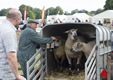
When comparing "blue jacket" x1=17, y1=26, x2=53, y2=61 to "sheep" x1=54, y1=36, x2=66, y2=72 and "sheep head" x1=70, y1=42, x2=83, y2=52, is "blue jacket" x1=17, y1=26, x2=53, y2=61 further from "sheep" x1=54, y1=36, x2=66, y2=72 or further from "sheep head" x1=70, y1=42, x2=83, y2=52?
"sheep" x1=54, y1=36, x2=66, y2=72

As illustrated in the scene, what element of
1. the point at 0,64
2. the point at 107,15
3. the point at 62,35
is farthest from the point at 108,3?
the point at 0,64

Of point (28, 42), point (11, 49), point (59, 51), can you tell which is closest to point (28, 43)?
point (28, 42)

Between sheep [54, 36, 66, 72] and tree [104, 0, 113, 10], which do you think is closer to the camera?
sheep [54, 36, 66, 72]

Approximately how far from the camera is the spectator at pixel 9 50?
325cm

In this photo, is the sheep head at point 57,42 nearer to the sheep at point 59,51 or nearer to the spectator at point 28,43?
the sheep at point 59,51

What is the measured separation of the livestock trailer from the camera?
5.93 m

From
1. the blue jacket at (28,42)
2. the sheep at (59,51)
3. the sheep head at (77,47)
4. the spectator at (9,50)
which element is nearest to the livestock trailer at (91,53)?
the sheep at (59,51)

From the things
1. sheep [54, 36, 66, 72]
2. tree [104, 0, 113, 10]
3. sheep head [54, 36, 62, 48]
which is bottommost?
sheep [54, 36, 66, 72]

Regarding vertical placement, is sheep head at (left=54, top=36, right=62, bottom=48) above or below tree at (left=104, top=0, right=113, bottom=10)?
below

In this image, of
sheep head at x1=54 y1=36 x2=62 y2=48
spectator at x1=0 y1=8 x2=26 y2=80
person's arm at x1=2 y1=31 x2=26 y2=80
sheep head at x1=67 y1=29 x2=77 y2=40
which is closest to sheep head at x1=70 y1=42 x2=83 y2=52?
sheep head at x1=67 y1=29 x2=77 y2=40

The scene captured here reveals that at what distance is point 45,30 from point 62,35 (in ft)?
4.60

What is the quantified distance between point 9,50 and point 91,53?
3.02m

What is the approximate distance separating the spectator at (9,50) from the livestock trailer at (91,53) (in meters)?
2.42

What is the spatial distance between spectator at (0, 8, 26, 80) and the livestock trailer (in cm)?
242
